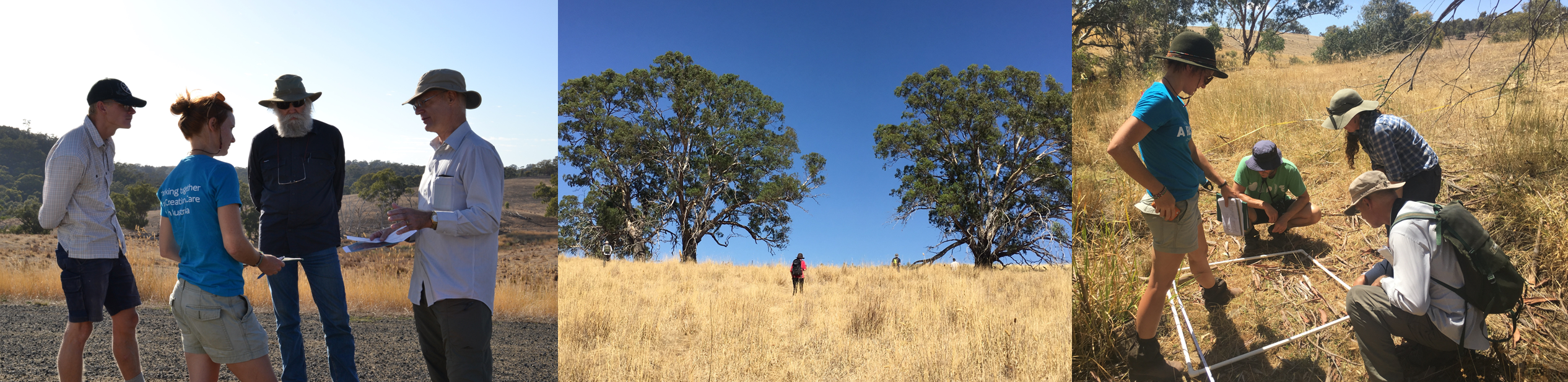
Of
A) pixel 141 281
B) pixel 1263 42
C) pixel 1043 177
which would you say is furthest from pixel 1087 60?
pixel 1043 177

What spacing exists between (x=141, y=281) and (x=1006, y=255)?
59.0ft

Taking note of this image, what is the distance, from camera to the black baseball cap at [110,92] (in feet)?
10.5

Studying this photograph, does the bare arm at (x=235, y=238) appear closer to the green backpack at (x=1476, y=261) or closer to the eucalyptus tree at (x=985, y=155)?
the green backpack at (x=1476, y=261)

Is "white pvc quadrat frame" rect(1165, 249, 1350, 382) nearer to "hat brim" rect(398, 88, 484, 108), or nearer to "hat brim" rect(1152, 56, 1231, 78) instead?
"hat brim" rect(1152, 56, 1231, 78)

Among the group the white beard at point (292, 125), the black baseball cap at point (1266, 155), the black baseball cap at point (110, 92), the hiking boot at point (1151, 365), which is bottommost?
the hiking boot at point (1151, 365)

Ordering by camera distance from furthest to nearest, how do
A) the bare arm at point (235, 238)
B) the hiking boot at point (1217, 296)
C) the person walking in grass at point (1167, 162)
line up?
the hiking boot at point (1217, 296), the person walking in grass at point (1167, 162), the bare arm at point (235, 238)

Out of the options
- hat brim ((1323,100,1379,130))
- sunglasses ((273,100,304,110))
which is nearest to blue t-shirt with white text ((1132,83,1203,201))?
hat brim ((1323,100,1379,130))

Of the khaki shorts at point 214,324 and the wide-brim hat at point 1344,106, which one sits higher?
the wide-brim hat at point 1344,106

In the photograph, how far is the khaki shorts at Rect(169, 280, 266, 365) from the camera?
8.46 feet

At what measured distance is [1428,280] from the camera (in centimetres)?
266

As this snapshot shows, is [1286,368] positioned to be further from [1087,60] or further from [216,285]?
[216,285]

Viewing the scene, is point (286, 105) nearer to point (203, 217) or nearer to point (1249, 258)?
point (203, 217)

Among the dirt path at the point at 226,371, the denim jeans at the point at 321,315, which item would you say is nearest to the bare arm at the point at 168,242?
the denim jeans at the point at 321,315

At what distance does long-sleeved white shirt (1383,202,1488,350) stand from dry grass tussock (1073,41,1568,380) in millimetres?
292
